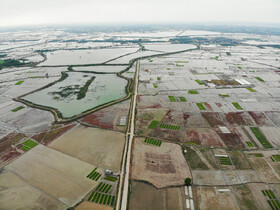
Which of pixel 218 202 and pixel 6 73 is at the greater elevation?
pixel 6 73

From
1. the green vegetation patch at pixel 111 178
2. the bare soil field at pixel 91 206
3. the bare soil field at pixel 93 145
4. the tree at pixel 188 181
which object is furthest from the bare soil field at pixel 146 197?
the bare soil field at pixel 93 145

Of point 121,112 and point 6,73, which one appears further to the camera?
point 6,73

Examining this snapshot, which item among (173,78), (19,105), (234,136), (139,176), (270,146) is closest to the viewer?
(139,176)

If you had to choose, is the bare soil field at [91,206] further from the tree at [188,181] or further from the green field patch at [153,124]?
the green field patch at [153,124]

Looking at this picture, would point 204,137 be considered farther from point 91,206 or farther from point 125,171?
point 91,206

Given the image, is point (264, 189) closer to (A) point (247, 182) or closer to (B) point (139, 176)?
(A) point (247, 182)

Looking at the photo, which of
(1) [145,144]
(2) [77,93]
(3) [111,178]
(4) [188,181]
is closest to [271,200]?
(4) [188,181]

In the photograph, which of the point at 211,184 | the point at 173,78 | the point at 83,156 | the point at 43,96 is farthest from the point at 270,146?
the point at 43,96
